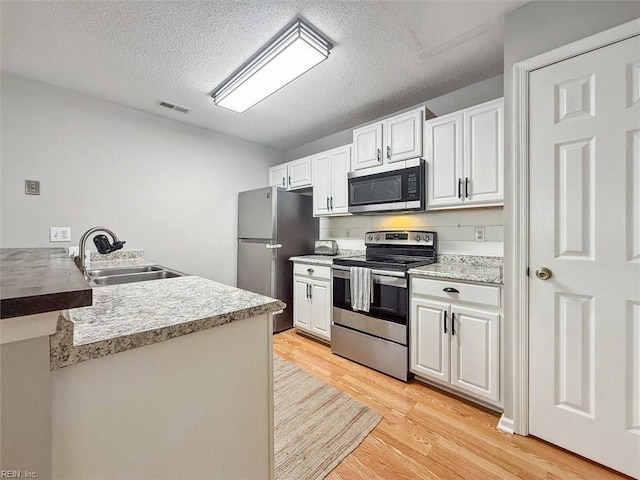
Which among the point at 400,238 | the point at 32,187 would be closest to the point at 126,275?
the point at 32,187

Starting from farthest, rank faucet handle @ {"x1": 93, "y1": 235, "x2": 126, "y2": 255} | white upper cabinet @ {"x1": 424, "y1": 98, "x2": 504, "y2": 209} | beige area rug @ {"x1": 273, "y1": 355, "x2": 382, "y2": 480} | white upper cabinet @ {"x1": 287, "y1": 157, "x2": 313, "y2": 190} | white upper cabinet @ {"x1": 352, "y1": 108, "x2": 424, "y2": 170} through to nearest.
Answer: white upper cabinet @ {"x1": 287, "y1": 157, "x2": 313, "y2": 190} < white upper cabinet @ {"x1": 352, "y1": 108, "x2": 424, "y2": 170} < white upper cabinet @ {"x1": 424, "y1": 98, "x2": 504, "y2": 209} < beige area rug @ {"x1": 273, "y1": 355, "x2": 382, "y2": 480} < faucet handle @ {"x1": 93, "y1": 235, "x2": 126, "y2": 255}

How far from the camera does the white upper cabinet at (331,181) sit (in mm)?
2861

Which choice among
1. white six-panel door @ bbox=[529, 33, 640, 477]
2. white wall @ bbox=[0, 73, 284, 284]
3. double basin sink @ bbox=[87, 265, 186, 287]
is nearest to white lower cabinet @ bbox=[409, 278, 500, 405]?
white six-panel door @ bbox=[529, 33, 640, 477]

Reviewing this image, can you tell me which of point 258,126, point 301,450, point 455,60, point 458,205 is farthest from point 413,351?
point 258,126

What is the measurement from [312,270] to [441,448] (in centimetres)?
179

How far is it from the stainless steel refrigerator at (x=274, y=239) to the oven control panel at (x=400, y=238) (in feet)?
2.87

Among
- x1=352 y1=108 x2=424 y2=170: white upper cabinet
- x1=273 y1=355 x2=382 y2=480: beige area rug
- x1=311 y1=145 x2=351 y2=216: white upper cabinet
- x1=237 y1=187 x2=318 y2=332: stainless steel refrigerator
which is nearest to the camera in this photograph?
x1=273 y1=355 x2=382 y2=480: beige area rug

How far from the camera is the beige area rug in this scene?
1.35m

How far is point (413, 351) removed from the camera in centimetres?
203

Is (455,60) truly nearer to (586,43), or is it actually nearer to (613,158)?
(586,43)

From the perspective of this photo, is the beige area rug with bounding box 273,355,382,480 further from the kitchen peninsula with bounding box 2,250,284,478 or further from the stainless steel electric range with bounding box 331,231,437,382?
the kitchen peninsula with bounding box 2,250,284,478

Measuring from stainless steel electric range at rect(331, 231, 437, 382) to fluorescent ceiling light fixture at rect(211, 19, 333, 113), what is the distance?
5.17 feet

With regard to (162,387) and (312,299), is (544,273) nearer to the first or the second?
(162,387)

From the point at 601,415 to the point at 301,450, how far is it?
4.95 feet
